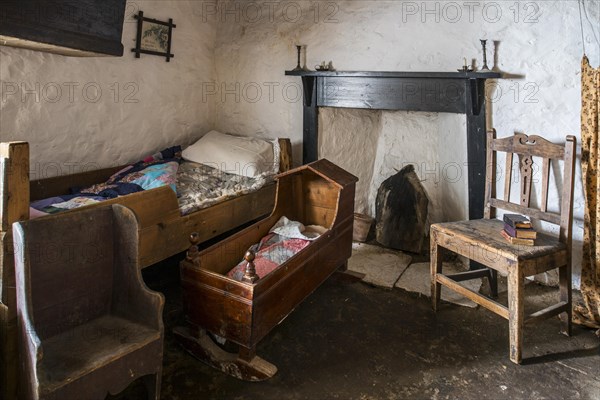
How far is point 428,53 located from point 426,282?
1641mm

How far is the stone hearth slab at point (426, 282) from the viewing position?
2.88 metres

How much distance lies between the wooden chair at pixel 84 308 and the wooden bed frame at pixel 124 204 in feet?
0.29

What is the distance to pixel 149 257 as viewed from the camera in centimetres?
244

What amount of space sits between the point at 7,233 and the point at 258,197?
74.6 inches

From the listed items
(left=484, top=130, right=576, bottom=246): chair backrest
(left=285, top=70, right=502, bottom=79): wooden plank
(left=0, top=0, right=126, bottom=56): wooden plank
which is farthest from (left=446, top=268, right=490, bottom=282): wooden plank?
(left=0, top=0, right=126, bottom=56): wooden plank

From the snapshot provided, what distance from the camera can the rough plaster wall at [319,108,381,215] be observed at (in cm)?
389

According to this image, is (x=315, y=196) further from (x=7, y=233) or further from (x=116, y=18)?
(x=7, y=233)

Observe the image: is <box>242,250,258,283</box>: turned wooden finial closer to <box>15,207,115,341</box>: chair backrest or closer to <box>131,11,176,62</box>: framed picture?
<box>15,207,115,341</box>: chair backrest

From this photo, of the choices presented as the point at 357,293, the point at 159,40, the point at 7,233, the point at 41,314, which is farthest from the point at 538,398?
the point at 159,40

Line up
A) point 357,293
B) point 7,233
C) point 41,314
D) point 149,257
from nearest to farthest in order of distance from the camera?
point 7,233 → point 41,314 → point 149,257 → point 357,293

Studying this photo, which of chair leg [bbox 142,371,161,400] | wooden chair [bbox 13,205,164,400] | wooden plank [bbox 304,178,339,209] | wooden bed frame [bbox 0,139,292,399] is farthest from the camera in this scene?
wooden plank [bbox 304,178,339,209]

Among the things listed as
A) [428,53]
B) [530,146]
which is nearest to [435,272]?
[530,146]

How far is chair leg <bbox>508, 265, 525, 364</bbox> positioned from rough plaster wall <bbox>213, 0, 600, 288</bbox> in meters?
0.93

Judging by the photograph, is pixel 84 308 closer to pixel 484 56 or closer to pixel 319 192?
pixel 319 192
